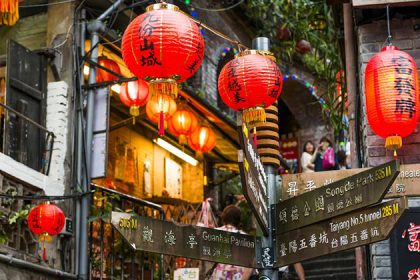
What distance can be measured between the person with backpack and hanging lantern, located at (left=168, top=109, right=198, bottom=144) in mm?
2949

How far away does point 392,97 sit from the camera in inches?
376

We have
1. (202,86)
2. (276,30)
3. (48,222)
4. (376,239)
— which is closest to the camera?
(376,239)

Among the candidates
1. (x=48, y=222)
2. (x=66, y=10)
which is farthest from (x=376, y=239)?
(x=66, y=10)

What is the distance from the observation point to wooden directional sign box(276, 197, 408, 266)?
659cm

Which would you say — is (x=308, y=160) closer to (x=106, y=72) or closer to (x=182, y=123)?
(x=182, y=123)

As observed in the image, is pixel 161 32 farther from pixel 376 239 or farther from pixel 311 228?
pixel 376 239

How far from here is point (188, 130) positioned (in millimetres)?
16312

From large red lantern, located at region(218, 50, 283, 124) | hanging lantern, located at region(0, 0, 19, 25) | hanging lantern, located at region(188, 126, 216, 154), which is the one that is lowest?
large red lantern, located at region(218, 50, 283, 124)

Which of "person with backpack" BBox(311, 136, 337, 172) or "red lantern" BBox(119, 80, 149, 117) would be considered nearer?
"red lantern" BBox(119, 80, 149, 117)

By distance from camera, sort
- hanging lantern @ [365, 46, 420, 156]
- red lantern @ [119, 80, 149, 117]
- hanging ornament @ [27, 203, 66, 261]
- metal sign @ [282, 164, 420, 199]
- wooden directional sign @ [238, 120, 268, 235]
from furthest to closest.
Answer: red lantern @ [119, 80, 149, 117] < hanging ornament @ [27, 203, 66, 261] < hanging lantern @ [365, 46, 420, 156] < metal sign @ [282, 164, 420, 199] < wooden directional sign @ [238, 120, 268, 235]

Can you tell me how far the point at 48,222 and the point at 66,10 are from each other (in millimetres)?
4365

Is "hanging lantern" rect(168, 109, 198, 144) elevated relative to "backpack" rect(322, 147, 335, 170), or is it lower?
elevated

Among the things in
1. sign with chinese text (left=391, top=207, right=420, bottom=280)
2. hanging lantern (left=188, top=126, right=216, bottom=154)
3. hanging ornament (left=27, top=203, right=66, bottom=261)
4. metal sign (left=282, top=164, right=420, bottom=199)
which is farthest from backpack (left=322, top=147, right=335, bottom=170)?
metal sign (left=282, top=164, right=420, bottom=199)

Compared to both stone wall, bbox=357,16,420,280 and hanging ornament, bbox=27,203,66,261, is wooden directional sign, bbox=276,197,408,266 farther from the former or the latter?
hanging ornament, bbox=27,203,66,261
